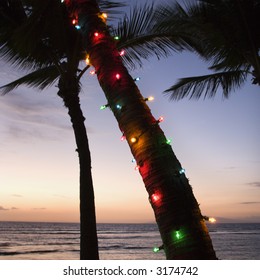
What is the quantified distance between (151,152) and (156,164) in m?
0.06

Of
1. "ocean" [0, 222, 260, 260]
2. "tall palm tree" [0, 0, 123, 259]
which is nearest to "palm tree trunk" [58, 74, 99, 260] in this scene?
"tall palm tree" [0, 0, 123, 259]

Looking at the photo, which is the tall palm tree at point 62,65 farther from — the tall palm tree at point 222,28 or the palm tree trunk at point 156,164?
the palm tree trunk at point 156,164

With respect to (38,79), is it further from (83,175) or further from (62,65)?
(83,175)

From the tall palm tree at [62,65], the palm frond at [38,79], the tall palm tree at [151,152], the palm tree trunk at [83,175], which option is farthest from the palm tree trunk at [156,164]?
the palm frond at [38,79]

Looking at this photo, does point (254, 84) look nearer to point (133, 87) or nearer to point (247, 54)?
point (247, 54)

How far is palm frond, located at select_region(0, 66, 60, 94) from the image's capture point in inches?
195

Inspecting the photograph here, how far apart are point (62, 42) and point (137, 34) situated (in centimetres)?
107

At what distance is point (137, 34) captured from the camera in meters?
4.37

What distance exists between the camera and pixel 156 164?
138 centimetres

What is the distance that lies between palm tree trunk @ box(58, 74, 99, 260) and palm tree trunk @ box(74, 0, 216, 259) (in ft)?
9.25

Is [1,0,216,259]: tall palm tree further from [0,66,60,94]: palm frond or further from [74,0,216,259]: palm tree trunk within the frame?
[0,66,60,94]: palm frond

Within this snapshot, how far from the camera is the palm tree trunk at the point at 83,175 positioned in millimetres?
Answer: 4148

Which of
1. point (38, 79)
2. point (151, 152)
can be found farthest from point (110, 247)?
point (151, 152)
